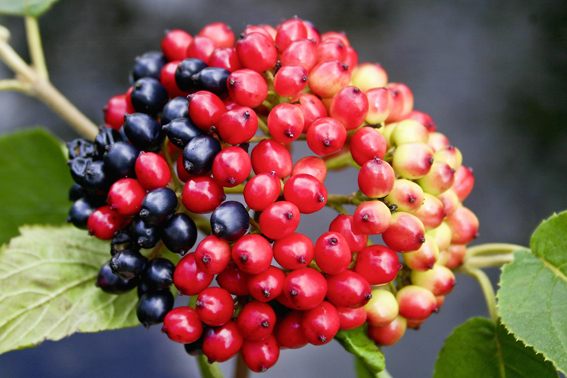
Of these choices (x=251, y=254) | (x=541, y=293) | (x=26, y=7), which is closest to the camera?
(x=251, y=254)

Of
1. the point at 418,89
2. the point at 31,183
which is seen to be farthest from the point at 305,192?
the point at 418,89

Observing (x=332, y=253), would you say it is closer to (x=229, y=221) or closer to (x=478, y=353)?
(x=229, y=221)

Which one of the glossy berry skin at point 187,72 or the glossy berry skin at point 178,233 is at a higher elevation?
the glossy berry skin at point 187,72

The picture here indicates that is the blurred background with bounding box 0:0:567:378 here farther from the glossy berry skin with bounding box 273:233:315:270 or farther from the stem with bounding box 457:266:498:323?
the glossy berry skin with bounding box 273:233:315:270

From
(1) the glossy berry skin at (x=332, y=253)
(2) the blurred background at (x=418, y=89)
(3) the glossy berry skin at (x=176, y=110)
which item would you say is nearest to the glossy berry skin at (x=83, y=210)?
(3) the glossy berry skin at (x=176, y=110)

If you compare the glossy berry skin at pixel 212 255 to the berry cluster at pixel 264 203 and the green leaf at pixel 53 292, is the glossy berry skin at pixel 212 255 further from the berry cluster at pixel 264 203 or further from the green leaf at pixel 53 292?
the green leaf at pixel 53 292

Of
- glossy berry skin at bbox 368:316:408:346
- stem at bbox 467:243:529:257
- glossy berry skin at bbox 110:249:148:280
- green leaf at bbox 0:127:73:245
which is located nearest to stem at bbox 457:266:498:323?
stem at bbox 467:243:529:257

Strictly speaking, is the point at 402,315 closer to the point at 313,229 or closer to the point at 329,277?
the point at 329,277
